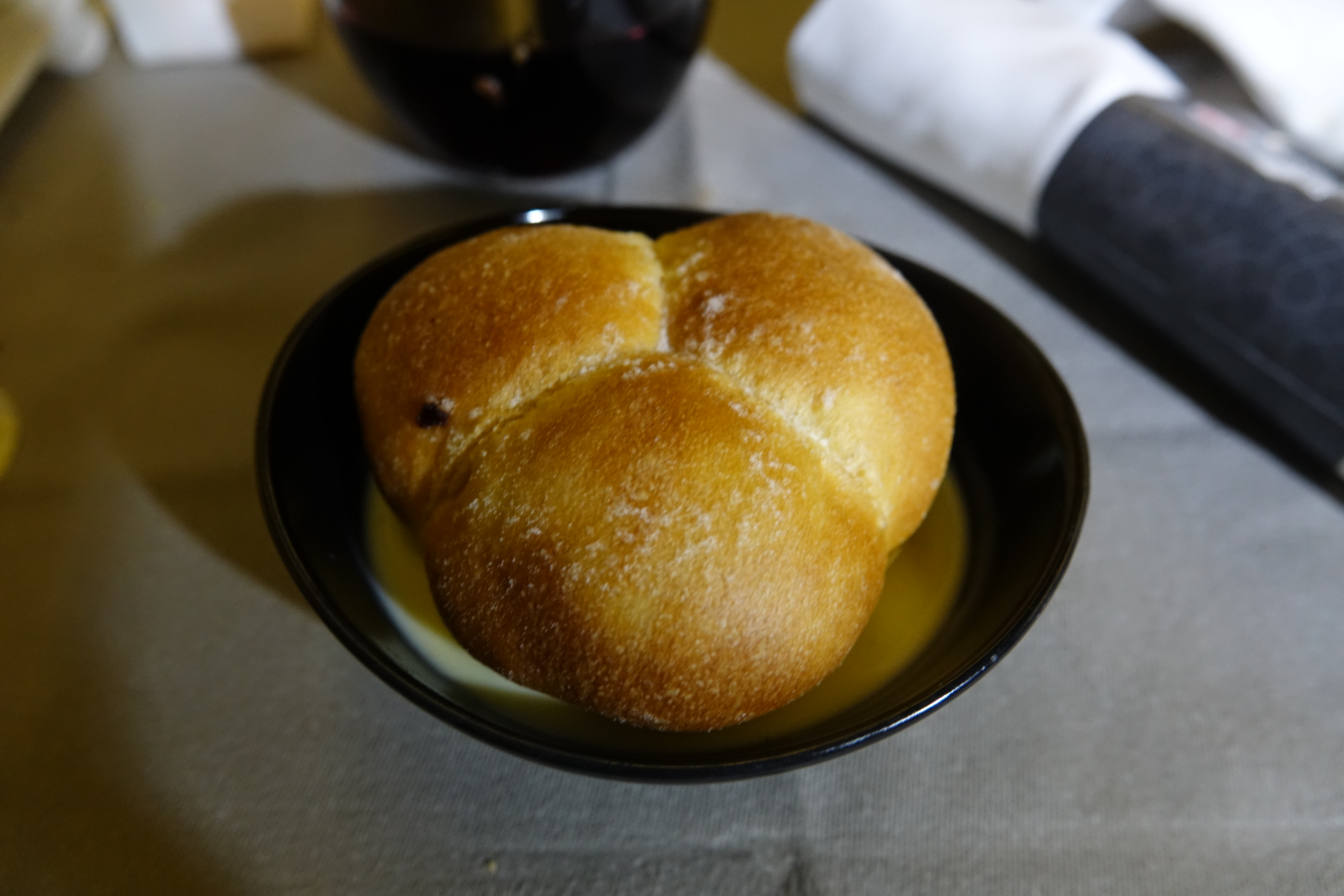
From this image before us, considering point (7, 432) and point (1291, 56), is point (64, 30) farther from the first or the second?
point (1291, 56)

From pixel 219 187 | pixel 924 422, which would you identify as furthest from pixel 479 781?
pixel 219 187

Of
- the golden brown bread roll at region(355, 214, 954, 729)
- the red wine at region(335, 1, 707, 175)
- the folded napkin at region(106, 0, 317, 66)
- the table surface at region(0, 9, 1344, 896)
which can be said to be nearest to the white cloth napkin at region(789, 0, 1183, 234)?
the table surface at region(0, 9, 1344, 896)

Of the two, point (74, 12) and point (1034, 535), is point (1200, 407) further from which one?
point (74, 12)

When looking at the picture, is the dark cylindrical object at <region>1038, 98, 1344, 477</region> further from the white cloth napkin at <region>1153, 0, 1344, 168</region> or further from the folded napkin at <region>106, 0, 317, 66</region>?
the folded napkin at <region>106, 0, 317, 66</region>

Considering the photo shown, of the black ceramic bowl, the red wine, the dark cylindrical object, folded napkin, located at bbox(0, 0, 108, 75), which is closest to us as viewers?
the black ceramic bowl

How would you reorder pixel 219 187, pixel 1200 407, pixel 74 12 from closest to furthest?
pixel 1200 407, pixel 219 187, pixel 74 12
